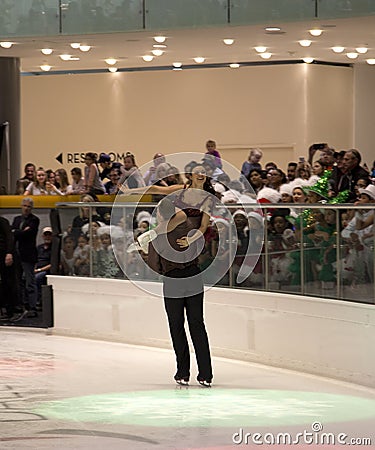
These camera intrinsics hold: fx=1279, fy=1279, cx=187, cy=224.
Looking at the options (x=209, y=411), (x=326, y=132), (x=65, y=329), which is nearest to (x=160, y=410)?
(x=209, y=411)

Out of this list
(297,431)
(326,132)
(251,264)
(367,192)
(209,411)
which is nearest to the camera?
(297,431)

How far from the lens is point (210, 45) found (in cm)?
2134

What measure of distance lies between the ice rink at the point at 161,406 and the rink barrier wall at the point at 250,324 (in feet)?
0.73

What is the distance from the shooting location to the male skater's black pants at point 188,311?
12750mm

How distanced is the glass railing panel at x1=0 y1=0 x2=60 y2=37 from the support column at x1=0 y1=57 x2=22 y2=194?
2.94 m

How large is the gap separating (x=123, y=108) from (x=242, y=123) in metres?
2.82

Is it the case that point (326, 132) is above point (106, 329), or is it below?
above

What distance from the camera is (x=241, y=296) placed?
14938 mm

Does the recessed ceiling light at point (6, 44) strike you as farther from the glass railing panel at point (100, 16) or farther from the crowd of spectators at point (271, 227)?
the crowd of spectators at point (271, 227)

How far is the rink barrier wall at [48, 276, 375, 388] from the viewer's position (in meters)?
13.0

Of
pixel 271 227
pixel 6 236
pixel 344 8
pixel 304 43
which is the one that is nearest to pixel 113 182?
pixel 6 236

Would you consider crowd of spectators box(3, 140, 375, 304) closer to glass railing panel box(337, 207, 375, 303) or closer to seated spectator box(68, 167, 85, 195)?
glass railing panel box(337, 207, 375, 303)

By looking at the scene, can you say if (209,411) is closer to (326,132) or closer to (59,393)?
(59,393)

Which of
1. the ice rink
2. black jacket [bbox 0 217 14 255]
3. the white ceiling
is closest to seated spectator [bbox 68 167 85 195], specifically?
black jacket [bbox 0 217 14 255]
